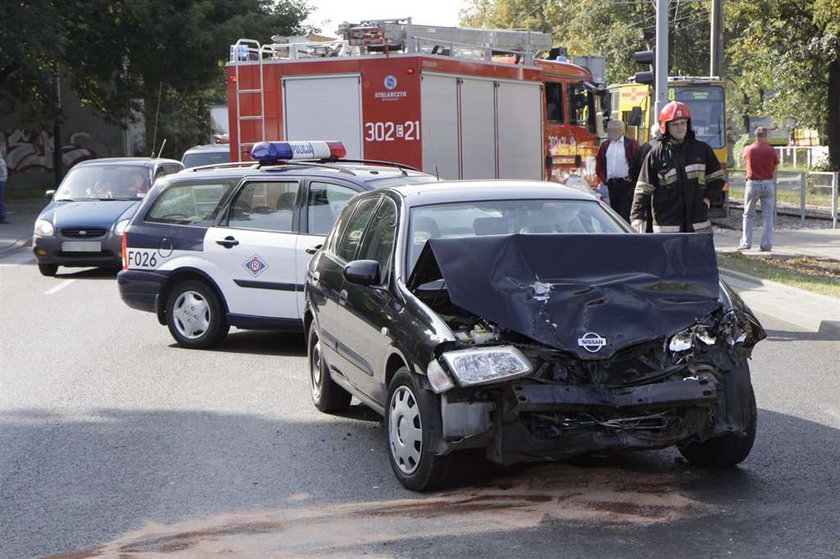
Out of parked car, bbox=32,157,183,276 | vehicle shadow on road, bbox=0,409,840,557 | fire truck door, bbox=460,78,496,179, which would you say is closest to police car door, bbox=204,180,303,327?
vehicle shadow on road, bbox=0,409,840,557

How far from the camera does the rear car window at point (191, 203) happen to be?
1077 cm

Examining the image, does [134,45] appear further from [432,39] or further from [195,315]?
[195,315]

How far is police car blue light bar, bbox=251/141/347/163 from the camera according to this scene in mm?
10875

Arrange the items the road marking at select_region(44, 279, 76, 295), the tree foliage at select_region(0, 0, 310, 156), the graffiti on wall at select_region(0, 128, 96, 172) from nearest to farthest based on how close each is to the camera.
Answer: the road marking at select_region(44, 279, 76, 295) < the tree foliage at select_region(0, 0, 310, 156) < the graffiti on wall at select_region(0, 128, 96, 172)

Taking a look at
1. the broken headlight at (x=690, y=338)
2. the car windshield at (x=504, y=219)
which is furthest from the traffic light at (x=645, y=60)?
the broken headlight at (x=690, y=338)

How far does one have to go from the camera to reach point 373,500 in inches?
234

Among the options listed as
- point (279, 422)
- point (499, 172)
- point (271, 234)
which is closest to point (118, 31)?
point (499, 172)

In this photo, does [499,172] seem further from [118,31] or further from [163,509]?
[118,31]

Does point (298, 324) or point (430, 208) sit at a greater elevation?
point (430, 208)

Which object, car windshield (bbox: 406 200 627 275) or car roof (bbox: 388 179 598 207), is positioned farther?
car roof (bbox: 388 179 598 207)

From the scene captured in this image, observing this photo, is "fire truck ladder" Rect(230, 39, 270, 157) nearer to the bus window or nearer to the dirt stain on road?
the bus window

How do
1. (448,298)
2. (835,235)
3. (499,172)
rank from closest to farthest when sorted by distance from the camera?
(448,298), (499,172), (835,235)

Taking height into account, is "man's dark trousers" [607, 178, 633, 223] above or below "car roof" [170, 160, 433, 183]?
below

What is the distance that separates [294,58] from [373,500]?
11.1 meters
